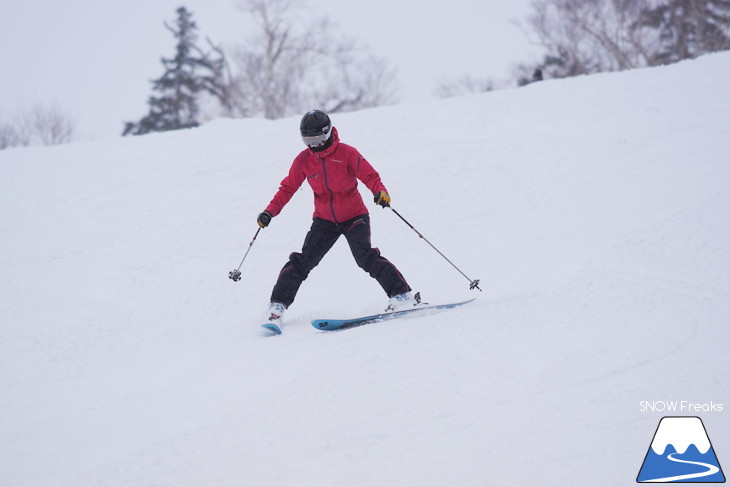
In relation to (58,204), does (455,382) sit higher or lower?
lower

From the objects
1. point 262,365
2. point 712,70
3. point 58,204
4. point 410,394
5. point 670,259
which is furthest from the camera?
point 712,70

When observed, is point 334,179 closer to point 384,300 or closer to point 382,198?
point 382,198

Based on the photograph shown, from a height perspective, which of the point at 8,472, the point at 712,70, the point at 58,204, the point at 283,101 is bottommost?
the point at 8,472

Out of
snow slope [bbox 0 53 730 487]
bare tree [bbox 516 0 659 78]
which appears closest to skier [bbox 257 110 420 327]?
snow slope [bbox 0 53 730 487]

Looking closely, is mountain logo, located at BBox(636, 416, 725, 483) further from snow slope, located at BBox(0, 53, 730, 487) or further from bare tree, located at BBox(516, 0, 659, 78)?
bare tree, located at BBox(516, 0, 659, 78)

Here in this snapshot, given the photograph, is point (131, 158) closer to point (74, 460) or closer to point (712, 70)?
point (74, 460)

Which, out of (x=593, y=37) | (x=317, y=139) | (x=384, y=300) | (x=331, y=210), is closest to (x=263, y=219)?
(x=331, y=210)

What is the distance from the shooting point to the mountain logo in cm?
230

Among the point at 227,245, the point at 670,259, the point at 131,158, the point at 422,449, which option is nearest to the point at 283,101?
the point at 131,158

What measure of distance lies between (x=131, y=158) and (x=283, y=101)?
18418 mm

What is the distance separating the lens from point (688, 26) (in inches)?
972

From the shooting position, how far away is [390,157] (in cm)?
830

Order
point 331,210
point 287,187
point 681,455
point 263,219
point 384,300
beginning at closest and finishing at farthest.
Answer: point 681,455 < point 263,219 < point 331,210 < point 287,187 < point 384,300

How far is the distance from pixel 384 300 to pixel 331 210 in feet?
3.14
